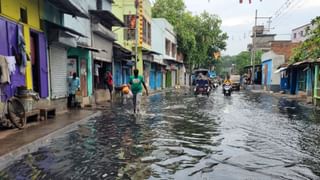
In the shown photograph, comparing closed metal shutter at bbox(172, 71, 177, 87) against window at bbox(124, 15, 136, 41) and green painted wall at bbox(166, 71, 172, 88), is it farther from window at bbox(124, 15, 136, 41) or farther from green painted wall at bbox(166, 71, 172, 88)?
window at bbox(124, 15, 136, 41)

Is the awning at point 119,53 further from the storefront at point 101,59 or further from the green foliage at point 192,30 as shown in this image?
the green foliage at point 192,30

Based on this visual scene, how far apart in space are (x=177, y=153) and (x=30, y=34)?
8.51 metres

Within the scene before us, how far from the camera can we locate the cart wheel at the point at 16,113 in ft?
34.1

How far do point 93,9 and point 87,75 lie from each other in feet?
13.8

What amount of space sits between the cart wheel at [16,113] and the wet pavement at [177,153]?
1.51 meters

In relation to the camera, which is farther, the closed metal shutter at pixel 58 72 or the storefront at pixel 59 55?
the closed metal shutter at pixel 58 72

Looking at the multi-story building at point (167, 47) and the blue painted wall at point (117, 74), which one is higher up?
the multi-story building at point (167, 47)

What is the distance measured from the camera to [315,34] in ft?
69.9

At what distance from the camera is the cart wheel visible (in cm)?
1039

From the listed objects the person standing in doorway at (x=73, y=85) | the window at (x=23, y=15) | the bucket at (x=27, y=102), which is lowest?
the bucket at (x=27, y=102)

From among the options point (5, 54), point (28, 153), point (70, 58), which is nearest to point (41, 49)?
point (5, 54)

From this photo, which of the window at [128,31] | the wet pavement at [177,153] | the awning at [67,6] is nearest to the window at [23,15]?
the awning at [67,6]

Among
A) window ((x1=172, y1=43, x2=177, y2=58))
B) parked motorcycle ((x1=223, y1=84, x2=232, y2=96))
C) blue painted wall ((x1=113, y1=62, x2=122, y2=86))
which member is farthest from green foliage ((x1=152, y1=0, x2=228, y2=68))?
blue painted wall ((x1=113, y1=62, x2=122, y2=86))

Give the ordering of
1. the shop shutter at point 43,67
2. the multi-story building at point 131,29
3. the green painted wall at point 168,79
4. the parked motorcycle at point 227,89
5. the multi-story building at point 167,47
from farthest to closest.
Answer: the green painted wall at point 168,79
the multi-story building at point 167,47
the parked motorcycle at point 227,89
the multi-story building at point 131,29
the shop shutter at point 43,67
